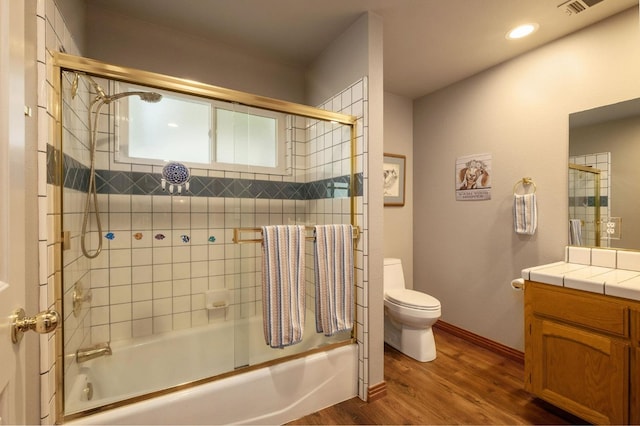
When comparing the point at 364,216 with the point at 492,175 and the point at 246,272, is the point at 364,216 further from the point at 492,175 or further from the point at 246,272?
the point at 492,175

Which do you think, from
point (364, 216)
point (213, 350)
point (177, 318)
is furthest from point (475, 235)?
point (177, 318)

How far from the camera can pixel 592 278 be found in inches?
56.5

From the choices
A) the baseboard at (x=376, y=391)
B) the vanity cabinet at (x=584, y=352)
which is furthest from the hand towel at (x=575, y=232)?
the baseboard at (x=376, y=391)

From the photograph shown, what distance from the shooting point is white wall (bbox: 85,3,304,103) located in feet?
5.87

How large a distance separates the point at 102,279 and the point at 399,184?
8.59 feet

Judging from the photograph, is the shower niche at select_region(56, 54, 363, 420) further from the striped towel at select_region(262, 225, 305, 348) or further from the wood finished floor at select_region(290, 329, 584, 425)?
the wood finished floor at select_region(290, 329, 584, 425)

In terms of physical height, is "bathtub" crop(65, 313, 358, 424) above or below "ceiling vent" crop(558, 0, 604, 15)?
Result: below

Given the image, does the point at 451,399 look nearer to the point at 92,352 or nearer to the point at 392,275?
the point at 392,275

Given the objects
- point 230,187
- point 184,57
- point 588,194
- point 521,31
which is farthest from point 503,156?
point 184,57

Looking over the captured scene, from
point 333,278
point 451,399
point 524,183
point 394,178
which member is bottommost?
point 451,399

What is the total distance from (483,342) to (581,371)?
104cm

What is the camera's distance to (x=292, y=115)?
1758 millimetres

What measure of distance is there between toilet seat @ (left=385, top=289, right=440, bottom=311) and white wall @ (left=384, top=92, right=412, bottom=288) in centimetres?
58

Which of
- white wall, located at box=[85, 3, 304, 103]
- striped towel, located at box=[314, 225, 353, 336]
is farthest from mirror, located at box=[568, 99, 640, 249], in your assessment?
white wall, located at box=[85, 3, 304, 103]
